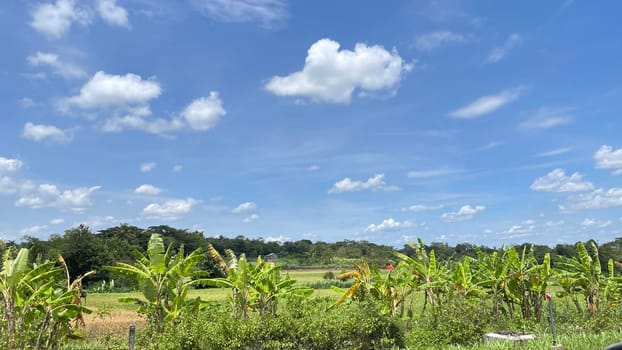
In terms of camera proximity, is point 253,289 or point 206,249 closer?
point 253,289

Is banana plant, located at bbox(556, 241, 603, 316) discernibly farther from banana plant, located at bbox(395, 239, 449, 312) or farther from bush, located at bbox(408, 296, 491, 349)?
bush, located at bbox(408, 296, 491, 349)

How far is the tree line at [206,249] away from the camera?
40.6 metres

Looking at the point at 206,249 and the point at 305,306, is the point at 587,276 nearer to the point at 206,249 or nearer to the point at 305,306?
the point at 305,306

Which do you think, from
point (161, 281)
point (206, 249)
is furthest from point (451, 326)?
point (206, 249)

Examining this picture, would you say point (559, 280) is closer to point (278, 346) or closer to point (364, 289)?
point (364, 289)

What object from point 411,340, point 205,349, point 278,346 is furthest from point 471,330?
point 205,349

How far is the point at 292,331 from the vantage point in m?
9.23

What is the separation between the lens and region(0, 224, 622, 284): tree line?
40634 mm

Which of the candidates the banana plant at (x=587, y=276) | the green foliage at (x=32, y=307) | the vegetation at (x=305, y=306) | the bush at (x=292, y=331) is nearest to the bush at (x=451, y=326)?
the vegetation at (x=305, y=306)

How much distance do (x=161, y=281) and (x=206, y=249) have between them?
57.0 meters

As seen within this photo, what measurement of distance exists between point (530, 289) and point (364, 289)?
4.56 m

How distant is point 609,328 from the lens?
425 inches

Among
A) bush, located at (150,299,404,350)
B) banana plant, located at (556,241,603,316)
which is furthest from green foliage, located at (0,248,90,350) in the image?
banana plant, located at (556,241,603,316)

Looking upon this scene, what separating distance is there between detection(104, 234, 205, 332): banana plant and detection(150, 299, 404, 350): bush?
0.83 metres
